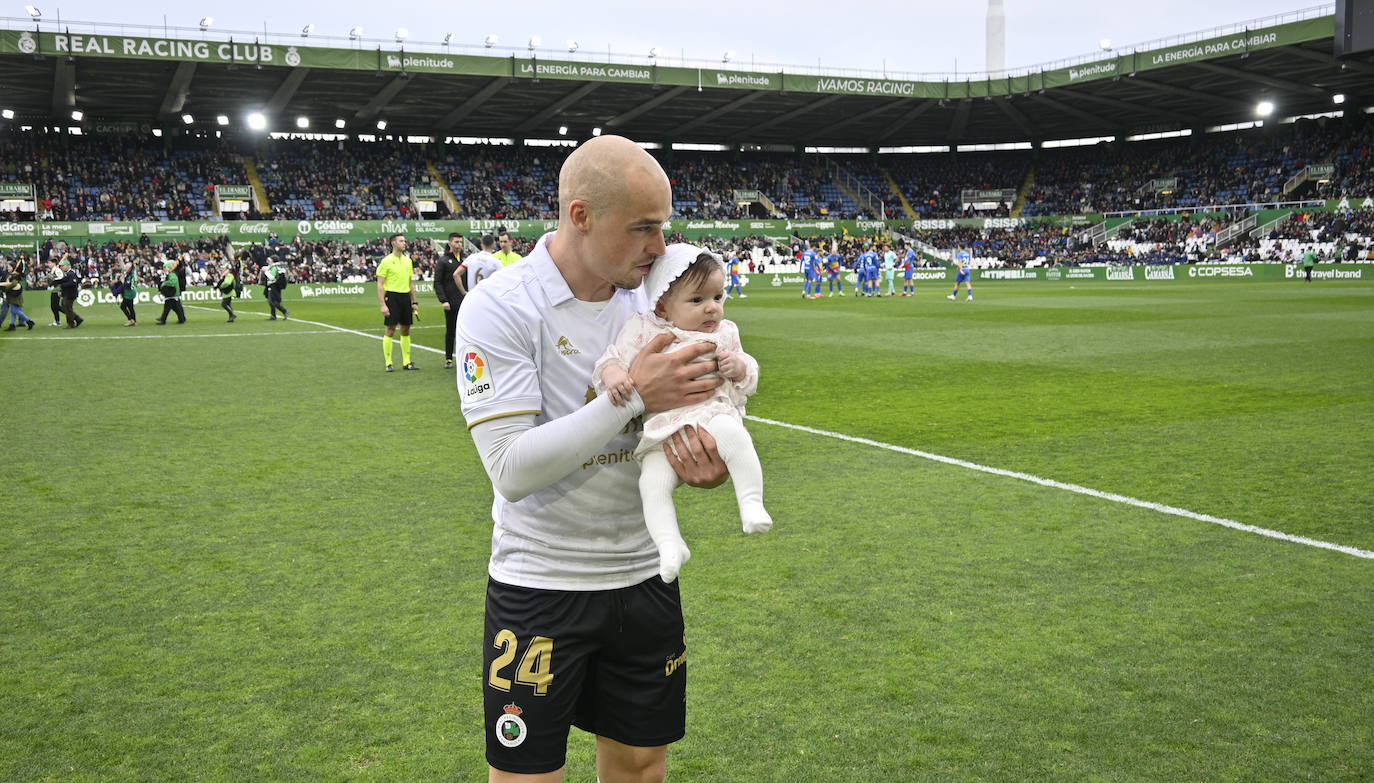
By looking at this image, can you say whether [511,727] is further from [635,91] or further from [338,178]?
[338,178]

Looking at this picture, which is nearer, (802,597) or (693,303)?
(693,303)

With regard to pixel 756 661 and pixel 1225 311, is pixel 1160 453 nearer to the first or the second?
pixel 756 661

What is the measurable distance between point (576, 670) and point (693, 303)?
920 millimetres

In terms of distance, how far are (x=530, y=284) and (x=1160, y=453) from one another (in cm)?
759

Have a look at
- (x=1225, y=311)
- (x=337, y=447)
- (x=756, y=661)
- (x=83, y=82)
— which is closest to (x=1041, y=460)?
(x=756, y=661)

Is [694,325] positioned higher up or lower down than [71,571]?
higher up

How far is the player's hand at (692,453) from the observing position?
2268mm

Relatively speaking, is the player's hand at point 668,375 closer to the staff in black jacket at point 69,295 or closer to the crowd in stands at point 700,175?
the staff in black jacket at point 69,295

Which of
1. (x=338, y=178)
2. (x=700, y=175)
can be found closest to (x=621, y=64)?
(x=700, y=175)

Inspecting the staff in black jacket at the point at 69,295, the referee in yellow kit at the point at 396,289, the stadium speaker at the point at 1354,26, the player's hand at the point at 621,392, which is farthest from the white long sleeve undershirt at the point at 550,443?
the stadium speaker at the point at 1354,26

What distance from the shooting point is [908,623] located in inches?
188

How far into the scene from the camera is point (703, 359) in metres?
→ 2.24

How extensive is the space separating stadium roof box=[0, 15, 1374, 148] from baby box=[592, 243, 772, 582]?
47187 mm

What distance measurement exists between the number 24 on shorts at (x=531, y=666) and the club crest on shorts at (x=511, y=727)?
0.05 m
